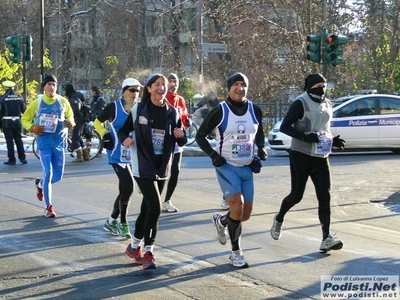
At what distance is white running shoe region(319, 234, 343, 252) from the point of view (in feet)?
27.4

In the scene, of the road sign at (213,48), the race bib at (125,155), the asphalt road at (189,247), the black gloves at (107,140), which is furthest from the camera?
the road sign at (213,48)

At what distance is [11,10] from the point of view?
46.0m

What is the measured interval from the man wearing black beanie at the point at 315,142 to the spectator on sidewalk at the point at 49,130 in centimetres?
365

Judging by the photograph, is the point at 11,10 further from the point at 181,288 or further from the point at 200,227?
the point at 181,288

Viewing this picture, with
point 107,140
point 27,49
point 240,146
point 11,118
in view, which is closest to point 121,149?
point 107,140

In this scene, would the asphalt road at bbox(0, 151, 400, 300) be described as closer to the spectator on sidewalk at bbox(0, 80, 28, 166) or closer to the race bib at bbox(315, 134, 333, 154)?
the race bib at bbox(315, 134, 333, 154)

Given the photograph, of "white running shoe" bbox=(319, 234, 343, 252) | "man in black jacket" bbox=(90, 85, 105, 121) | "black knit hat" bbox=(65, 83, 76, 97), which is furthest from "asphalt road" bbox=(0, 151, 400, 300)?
"man in black jacket" bbox=(90, 85, 105, 121)

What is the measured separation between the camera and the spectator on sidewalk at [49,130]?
1078cm

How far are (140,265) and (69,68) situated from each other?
42.6m

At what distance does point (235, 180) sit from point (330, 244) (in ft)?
4.41

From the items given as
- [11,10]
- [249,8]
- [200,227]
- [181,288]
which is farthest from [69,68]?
[181,288]

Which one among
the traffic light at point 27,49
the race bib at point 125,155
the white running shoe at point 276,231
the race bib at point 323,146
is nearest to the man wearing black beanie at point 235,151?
the race bib at point 323,146

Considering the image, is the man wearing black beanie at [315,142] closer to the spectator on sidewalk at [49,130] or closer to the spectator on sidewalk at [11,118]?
the spectator on sidewalk at [49,130]

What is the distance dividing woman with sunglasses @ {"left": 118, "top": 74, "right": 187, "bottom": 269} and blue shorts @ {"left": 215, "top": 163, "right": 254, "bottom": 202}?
1.71ft
